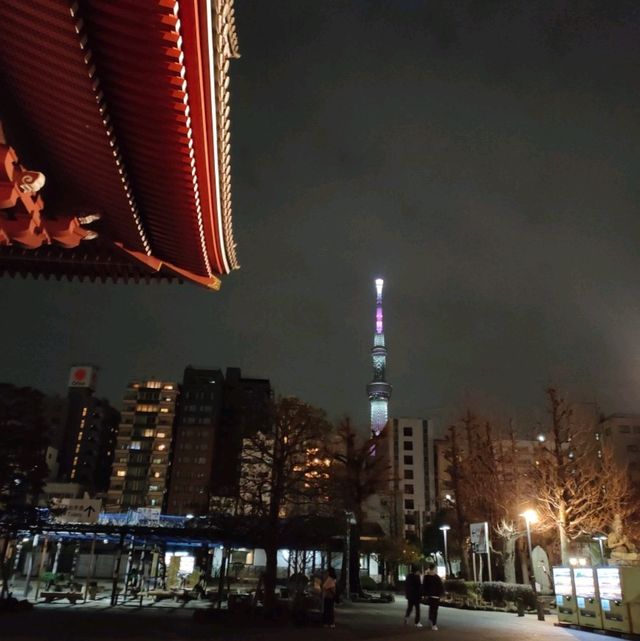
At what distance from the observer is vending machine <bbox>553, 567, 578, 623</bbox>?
59.2 feet

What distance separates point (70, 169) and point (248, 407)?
14.8 m

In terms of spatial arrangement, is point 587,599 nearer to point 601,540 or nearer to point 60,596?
point 601,540

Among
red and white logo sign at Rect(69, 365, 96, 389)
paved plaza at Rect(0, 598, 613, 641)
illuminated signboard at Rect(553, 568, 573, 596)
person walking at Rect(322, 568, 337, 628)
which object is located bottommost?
paved plaza at Rect(0, 598, 613, 641)

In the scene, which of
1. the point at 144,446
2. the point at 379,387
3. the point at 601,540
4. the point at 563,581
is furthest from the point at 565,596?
the point at 379,387

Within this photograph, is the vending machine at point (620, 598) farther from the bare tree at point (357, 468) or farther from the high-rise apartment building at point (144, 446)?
the high-rise apartment building at point (144, 446)

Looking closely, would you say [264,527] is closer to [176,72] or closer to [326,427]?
[326,427]

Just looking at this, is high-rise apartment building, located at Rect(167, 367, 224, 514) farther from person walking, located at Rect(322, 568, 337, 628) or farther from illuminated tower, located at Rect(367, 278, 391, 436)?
person walking, located at Rect(322, 568, 337, 628)

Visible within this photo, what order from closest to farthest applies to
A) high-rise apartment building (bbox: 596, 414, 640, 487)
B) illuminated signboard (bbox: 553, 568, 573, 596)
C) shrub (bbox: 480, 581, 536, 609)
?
illuminated signboard (bbox: 553, 568, 573, 596)
shrub (bbox: 480, 581, 536, 609)
high-rise apartment building (bbox: 596, 414, 640, 487)

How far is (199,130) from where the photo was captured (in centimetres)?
635

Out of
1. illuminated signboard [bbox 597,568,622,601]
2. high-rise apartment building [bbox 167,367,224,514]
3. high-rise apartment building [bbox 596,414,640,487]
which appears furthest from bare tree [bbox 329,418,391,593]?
high-rise apartment building [bbox 167,367,224,514]

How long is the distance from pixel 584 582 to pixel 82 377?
73.7 m

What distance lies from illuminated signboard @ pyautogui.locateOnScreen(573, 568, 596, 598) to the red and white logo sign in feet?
238

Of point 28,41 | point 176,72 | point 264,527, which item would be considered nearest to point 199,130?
point 176,72

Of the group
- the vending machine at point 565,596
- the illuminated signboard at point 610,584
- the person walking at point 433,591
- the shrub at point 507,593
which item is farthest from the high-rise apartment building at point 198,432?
the illuminated signboard at point 610,584
